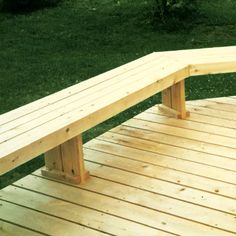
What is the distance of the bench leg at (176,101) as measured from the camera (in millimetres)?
4907

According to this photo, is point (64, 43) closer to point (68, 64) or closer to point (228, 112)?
point (68, 64)

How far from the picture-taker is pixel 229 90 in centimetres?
631

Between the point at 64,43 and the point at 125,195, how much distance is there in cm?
541

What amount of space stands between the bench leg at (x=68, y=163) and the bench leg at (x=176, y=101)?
1.29 m

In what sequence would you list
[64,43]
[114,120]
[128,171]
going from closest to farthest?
[128,171] < [114,120] < [64,43]

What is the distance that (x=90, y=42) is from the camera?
8.84m

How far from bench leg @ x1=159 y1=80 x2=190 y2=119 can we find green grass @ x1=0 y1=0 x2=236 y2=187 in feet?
1.93

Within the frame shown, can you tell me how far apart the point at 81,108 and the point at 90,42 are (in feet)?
16.7

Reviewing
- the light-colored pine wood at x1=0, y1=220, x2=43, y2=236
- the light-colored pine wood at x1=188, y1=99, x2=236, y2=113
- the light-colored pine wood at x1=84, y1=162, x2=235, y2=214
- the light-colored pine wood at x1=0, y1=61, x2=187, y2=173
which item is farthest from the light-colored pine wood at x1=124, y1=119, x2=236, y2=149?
the light-colored pine wood at x1=0, y1=220, x2=43, y2=236

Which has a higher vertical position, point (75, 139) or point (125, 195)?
point (75, 139)

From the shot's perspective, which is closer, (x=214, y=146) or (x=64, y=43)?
(x=214, y=146)

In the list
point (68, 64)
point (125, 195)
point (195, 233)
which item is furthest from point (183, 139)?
point (68, 64)

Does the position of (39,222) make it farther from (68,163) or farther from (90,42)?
(90,42)

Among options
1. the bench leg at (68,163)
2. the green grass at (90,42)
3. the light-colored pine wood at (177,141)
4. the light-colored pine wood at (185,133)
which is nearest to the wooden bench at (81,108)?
the bench leg at (68,163)
